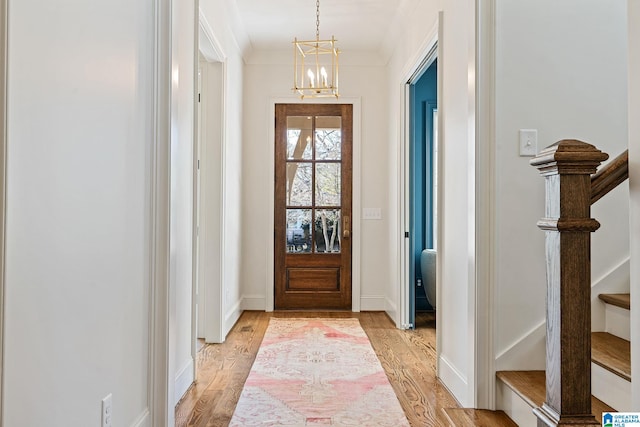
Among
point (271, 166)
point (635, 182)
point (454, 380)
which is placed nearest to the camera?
point (635, 182)

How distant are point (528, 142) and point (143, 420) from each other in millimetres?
2107

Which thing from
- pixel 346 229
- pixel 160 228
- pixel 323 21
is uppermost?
pixel 323 21

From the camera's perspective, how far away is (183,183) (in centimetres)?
277

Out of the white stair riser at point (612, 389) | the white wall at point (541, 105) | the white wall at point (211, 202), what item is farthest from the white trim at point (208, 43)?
the white stair riser at point (612, 389)

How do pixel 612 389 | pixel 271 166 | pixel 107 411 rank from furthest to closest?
pixel 271 166 < pixel 612 389 < pixel 107 411

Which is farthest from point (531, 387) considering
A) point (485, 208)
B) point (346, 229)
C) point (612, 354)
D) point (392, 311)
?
point (346, 229)

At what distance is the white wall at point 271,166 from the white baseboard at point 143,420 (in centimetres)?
323

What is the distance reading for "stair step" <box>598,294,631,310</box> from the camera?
215 centimetres

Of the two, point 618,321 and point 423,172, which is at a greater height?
point 423,172

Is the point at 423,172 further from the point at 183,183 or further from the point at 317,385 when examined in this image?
the point at 183,183

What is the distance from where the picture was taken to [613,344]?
2152 millimetres

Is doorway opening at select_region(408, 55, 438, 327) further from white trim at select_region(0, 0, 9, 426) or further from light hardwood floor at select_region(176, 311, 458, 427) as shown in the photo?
white trim at select_region(0, 0, 9, 426)

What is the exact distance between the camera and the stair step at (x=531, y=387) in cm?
194

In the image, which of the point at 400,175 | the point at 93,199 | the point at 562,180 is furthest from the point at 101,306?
the point at 400,175
